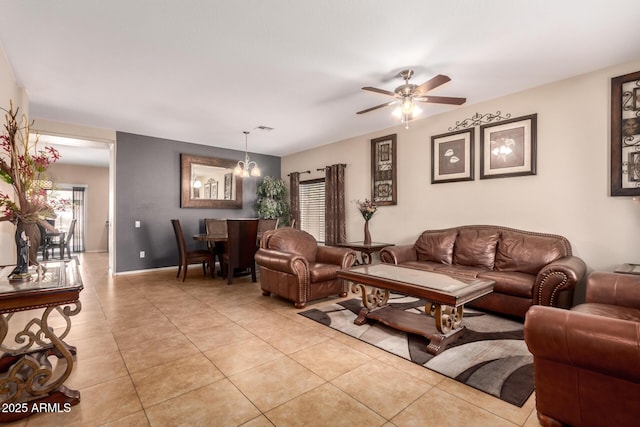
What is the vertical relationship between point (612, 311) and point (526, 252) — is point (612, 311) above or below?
below

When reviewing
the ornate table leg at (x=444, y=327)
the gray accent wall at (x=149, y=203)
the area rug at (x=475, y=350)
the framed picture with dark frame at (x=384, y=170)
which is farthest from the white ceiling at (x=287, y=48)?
the area rug at (x=475, y=350)

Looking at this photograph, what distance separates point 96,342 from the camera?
8.83 feet

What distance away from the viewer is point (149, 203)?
5941mm

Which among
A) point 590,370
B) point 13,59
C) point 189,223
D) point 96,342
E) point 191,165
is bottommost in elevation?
point 96,342

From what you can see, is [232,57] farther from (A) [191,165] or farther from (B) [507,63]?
(A) [191,165]

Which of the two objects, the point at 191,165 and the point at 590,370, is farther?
the point at 191,165

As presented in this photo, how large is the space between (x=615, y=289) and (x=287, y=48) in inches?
137

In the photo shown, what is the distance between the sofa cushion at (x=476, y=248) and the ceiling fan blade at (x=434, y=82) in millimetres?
2173

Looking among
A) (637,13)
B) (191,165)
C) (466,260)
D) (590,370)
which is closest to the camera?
(590,370)

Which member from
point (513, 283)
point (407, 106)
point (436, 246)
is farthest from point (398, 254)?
point (407, 106)

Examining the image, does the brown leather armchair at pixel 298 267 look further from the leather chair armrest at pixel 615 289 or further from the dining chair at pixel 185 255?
the leather chair armrest at pixel 615 289

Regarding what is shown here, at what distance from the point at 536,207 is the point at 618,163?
0.88 m

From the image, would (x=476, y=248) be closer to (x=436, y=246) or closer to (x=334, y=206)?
(x=436, y=246)

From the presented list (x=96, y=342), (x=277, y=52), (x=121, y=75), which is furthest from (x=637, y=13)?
(x=96, y=342)
